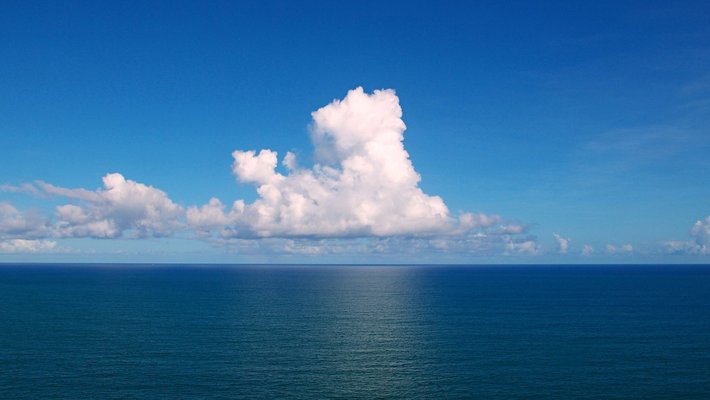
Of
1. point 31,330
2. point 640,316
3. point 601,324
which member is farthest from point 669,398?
point 31,330

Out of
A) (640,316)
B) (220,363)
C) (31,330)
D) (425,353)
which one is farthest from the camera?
(640,316)

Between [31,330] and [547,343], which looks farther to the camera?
[31,330]

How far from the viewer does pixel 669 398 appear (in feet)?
216

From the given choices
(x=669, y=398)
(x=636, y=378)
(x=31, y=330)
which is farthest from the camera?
(x=31, y=330)

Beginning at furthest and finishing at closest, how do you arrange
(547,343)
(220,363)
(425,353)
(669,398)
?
(547,343), (425,353), (220,363), (669,398)

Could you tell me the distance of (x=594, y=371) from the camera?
76.9 m

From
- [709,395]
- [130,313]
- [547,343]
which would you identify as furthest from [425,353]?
[130,313]

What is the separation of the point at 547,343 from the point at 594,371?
792 inches

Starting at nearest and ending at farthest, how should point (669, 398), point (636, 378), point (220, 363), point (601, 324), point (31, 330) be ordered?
point (669, 398) < point (636, 378) < point (220, 363) < point (31, 330) < point (601, 324)

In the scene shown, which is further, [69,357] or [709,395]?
[69,357]

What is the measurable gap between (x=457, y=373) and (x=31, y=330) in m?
90.0

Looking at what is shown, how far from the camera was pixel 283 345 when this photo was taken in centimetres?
9438

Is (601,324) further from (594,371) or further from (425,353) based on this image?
(425,353)

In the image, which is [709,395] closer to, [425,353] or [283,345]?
[425,353]
